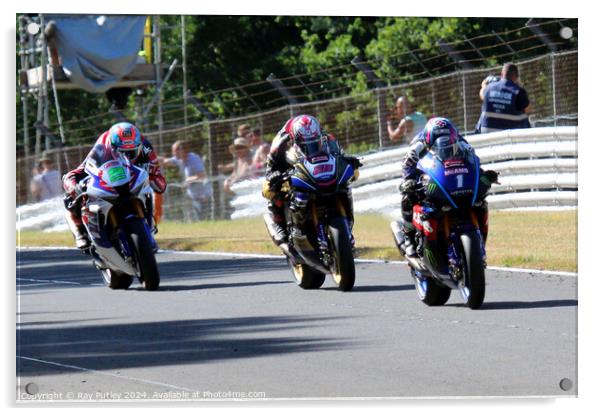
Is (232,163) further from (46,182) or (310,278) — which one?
(46,182)

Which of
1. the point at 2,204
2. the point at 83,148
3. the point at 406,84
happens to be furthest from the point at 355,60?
the point at 2,204

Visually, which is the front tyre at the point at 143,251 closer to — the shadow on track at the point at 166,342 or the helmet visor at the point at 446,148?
the shadow on track at the point at 166,342

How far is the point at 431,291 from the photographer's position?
14.5m

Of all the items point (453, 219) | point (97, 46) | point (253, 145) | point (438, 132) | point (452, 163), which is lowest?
point (253, 145)

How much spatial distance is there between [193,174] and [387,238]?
3.41 metres

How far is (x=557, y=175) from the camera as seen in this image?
15766 mm

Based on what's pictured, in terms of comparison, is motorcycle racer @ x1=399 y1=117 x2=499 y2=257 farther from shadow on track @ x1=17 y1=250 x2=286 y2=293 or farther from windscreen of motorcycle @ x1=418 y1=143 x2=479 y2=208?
shadow on track @ x1=17 y1=250 x2=286 y2=293

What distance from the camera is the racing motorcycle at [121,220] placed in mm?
16078

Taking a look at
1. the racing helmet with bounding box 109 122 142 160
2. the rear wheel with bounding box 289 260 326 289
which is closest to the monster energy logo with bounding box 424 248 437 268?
the rear wheel with bounding box 289 260 326 289

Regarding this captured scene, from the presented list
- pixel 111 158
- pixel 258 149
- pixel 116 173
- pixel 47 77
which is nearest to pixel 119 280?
pixel 116 173

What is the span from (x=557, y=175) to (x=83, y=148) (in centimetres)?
386

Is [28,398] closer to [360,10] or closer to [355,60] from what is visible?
[360,10]

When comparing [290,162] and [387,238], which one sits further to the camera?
[387,238]

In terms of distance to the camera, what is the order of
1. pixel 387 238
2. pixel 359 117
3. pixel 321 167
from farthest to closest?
pixel 359 117, pixel 387 238, pixel 321 167
